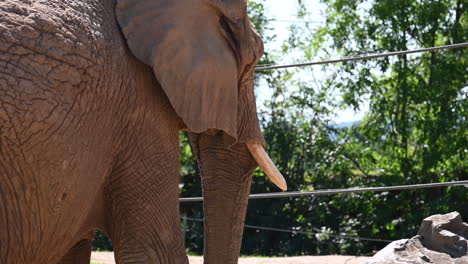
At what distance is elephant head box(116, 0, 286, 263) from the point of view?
4.16 m

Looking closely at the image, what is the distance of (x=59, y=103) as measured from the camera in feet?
12.0

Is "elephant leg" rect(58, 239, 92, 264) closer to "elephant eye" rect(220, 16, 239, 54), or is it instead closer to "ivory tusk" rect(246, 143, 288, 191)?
"ivory tusk" rect(246, 143, 288, 191)

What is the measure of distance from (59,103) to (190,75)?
2.61ft

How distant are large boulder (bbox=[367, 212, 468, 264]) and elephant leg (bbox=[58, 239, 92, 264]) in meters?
2.06

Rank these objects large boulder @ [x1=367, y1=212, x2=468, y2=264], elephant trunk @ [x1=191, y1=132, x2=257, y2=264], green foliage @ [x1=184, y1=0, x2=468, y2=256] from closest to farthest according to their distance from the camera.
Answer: elephant trunk @ [x1=191, y1=132, x2=257, y2=264] → large boulder @ [x1=367, y1=212, x2=468, y2=264] → green foliage @ [x1=184, y1=0, x2=468, y2=256]

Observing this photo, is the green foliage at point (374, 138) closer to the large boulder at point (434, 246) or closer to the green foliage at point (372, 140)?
the green foliage at point (372, 140)

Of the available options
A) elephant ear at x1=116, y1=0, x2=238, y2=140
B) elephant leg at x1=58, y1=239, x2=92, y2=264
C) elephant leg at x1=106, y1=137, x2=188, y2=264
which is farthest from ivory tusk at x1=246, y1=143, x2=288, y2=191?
elephant leg at x1=58, y1=239, x2=92, y2=264

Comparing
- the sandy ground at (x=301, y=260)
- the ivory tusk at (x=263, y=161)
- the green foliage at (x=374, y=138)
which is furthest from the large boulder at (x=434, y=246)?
the green foliage at (x=374, y=138)

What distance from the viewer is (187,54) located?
13.9ft

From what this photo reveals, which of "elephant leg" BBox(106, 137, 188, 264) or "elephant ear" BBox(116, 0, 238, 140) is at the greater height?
"elephant ear" BBox(116, 0, 238, 140)

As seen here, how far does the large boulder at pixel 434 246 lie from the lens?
567 cm

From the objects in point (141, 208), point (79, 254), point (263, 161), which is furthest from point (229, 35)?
point (79, 254)

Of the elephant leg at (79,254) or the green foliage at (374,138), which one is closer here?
the elephant leg at (79,254)

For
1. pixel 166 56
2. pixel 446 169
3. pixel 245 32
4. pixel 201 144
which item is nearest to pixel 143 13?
pixel 166 56
